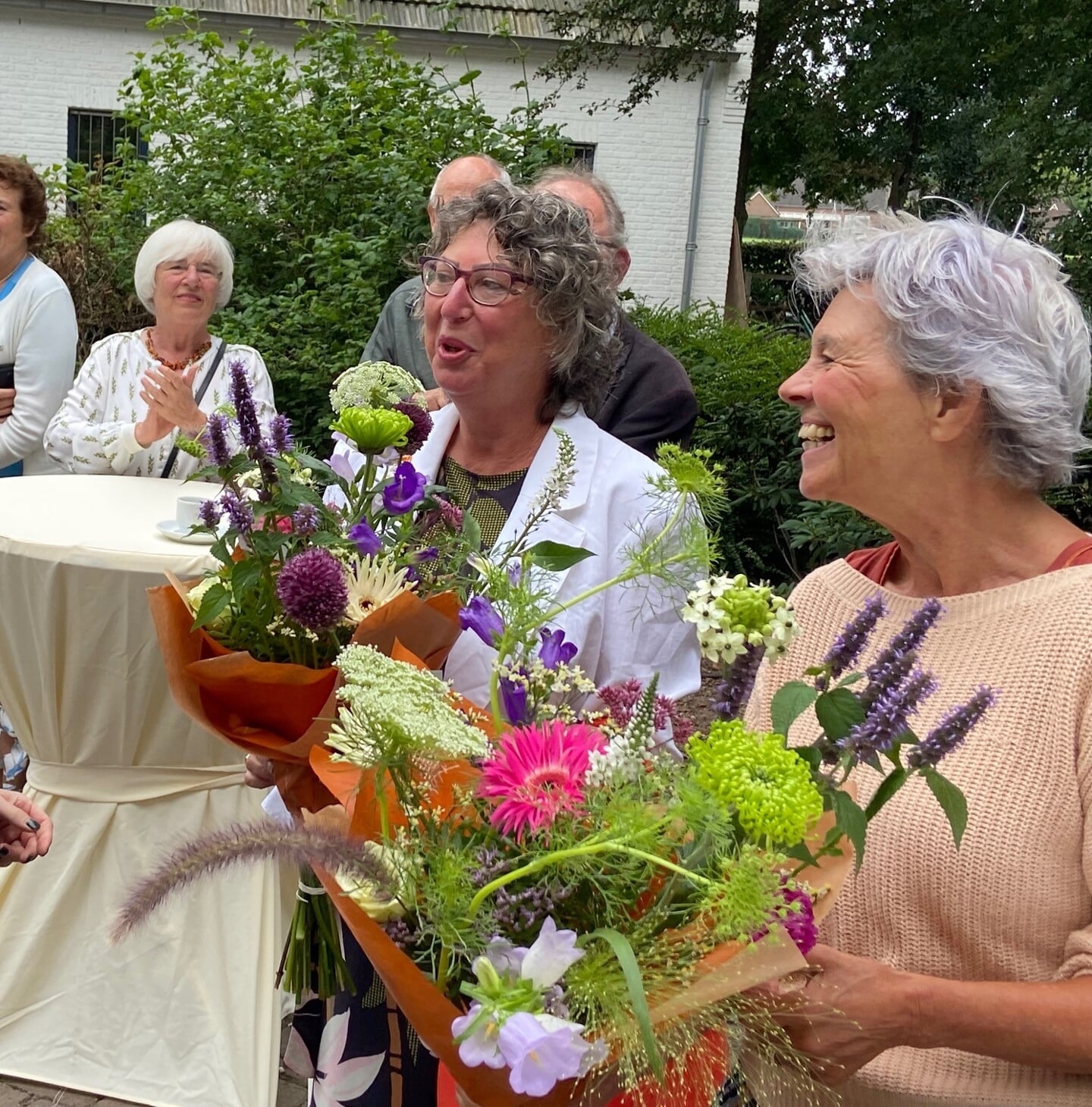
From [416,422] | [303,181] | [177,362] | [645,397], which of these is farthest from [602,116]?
[416,422]

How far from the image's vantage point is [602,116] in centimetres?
1716

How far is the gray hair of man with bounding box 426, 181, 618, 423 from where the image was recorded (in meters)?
2.21

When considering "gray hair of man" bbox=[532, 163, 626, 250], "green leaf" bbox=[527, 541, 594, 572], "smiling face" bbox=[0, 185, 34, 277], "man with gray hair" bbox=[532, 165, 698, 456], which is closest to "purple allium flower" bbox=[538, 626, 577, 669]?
"green leaf" bbox=[527, 541, 594, 572]

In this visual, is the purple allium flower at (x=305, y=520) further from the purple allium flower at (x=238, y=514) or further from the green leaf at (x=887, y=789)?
the green leaf at (x=887, y=789)

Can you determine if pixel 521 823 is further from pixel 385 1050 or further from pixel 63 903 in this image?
pixel 63 903

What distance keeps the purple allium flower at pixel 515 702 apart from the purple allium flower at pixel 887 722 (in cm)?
38

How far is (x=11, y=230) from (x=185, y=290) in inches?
37.9

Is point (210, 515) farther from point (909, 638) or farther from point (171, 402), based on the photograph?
point (171, 402)

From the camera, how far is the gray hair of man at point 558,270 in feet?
7.27

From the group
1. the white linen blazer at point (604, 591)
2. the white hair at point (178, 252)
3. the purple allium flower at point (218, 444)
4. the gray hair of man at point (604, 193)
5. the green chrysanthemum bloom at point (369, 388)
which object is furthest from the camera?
the white hair at point (178, 252)

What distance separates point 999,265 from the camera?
1.70 m

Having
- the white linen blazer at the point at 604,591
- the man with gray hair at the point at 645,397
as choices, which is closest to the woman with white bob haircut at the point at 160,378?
the man with gray hair at the point at 645,397

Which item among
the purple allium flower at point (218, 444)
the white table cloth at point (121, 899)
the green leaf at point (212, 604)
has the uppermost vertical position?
the purple allium flower at point (218, 444)

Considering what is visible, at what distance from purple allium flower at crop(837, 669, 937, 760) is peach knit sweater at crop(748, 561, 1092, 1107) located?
495 millimetres
